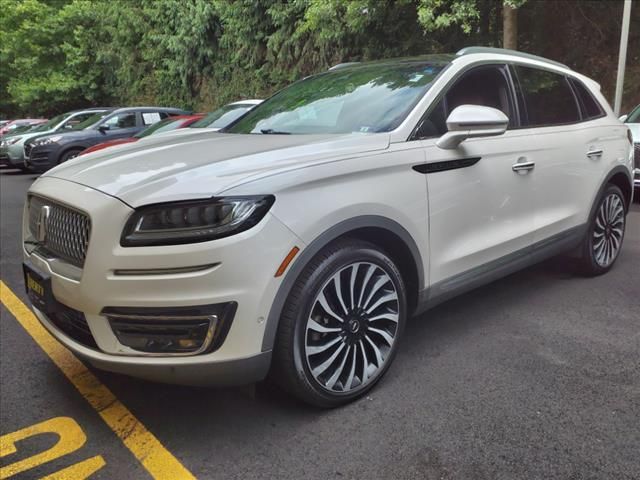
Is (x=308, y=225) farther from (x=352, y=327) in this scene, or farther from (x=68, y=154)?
(x=68, y=154)

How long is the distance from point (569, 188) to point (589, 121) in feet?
2.32

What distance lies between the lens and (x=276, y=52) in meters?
17.2

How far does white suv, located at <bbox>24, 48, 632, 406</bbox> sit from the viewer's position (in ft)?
7.08

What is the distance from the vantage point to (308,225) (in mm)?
2318

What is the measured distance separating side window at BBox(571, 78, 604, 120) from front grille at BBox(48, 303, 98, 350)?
12.2ft

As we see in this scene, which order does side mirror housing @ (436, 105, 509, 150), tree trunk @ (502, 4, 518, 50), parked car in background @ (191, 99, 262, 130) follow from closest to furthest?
side mirror housing @ (436, 105, 509, 150) → parked car in background @ (191, 99, 262, 130) → tree trunk @ (502, 4, 518, 50)

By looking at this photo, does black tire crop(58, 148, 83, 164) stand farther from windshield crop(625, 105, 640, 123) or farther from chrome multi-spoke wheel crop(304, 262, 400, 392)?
chrome multi-spoke wheel crop(304, 262, 400, 392)

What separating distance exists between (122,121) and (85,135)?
0.84 metres

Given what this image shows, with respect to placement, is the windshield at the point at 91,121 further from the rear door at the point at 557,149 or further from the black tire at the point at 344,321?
the black tire at the point at 344,321

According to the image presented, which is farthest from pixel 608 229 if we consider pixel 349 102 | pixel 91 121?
pixel 91 121

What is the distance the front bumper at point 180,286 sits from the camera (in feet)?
6.95

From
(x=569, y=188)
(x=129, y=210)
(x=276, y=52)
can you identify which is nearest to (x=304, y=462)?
(x=129, y=210)

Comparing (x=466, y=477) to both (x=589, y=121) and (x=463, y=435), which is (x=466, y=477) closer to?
(x=463, y=435)

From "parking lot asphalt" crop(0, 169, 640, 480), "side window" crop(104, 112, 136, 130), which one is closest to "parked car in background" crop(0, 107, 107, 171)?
"side window" crop(104, 112, 136, 130)
